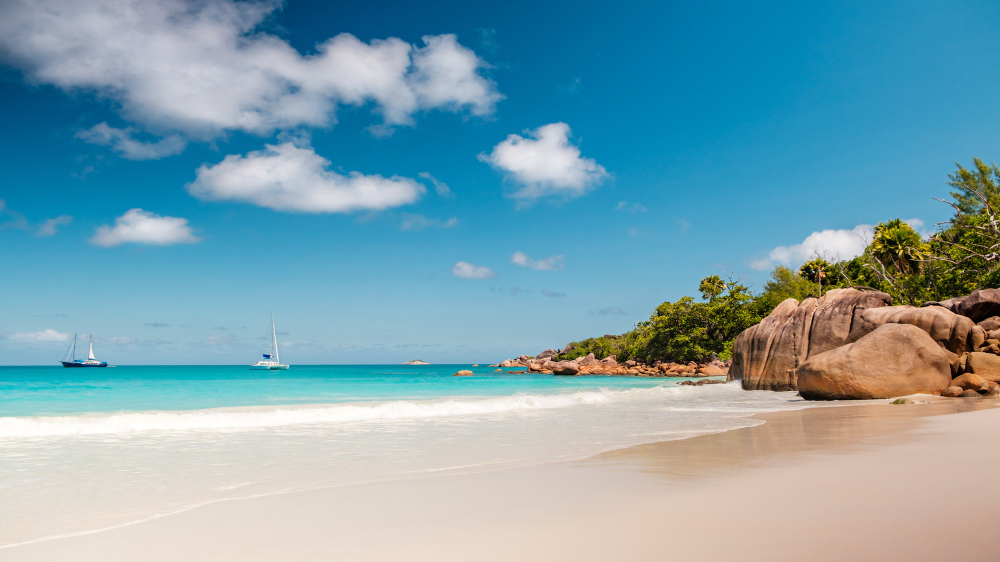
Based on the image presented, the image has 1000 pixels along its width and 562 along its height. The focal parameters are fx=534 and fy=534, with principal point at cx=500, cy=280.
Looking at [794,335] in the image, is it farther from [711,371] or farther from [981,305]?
[711,371]

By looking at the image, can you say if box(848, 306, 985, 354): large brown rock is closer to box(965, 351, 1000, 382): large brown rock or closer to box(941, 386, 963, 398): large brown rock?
box(965, 351, 1000, 382): large brown rock

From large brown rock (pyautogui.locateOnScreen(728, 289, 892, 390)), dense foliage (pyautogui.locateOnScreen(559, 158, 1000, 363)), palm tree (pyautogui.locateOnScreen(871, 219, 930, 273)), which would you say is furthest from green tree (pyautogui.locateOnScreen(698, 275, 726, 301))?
large brown rock (pyautogui.locateOnScreen(728, 289, 892, 390))

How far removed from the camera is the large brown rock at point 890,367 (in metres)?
16.0

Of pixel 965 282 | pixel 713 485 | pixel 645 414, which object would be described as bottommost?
pixel 645 414

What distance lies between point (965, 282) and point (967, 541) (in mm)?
35033

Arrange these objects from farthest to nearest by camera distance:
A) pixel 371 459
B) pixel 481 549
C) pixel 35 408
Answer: pixel 35 408, pixel 371 459, pixel 481 549

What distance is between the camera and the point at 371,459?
7793mm

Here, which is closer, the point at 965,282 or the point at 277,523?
the point at 277,523

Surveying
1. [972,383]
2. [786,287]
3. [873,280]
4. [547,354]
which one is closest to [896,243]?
[873,280]

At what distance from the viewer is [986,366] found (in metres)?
16.5

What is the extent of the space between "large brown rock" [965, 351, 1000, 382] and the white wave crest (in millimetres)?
12303

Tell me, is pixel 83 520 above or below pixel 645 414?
above

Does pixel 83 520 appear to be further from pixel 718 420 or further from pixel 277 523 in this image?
pixel 718 420

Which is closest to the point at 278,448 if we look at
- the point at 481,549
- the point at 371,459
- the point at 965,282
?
the point at 371,459
